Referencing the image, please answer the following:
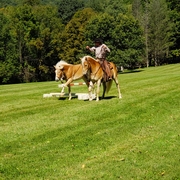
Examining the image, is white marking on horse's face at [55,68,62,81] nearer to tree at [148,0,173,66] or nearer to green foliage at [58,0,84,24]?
tree at [148,0,173,66]

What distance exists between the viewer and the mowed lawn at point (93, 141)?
7.89m

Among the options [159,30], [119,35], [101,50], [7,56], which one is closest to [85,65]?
[101,50]

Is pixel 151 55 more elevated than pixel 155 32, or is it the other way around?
pixel 155 32

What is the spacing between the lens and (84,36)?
2451 inches

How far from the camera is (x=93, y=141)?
1011 cm

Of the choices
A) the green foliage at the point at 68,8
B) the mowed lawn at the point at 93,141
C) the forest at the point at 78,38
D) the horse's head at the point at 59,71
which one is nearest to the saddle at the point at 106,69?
the mowed lawn at the point at 93,141

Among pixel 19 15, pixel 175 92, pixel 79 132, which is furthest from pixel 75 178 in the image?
pixel 19 15

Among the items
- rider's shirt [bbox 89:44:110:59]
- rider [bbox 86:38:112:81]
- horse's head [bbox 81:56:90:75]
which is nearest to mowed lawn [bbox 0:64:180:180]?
rider [bbox 86:38:112:81]

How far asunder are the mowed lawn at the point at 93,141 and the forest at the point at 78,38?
43647 millimetres

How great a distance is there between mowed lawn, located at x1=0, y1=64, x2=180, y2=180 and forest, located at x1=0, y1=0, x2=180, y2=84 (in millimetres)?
43647

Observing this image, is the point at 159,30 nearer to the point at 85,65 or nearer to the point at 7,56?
the point at 7,56

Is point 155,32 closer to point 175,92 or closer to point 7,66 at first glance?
point 7,66

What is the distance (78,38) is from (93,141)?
56.6m

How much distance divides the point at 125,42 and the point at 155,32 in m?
18.7
